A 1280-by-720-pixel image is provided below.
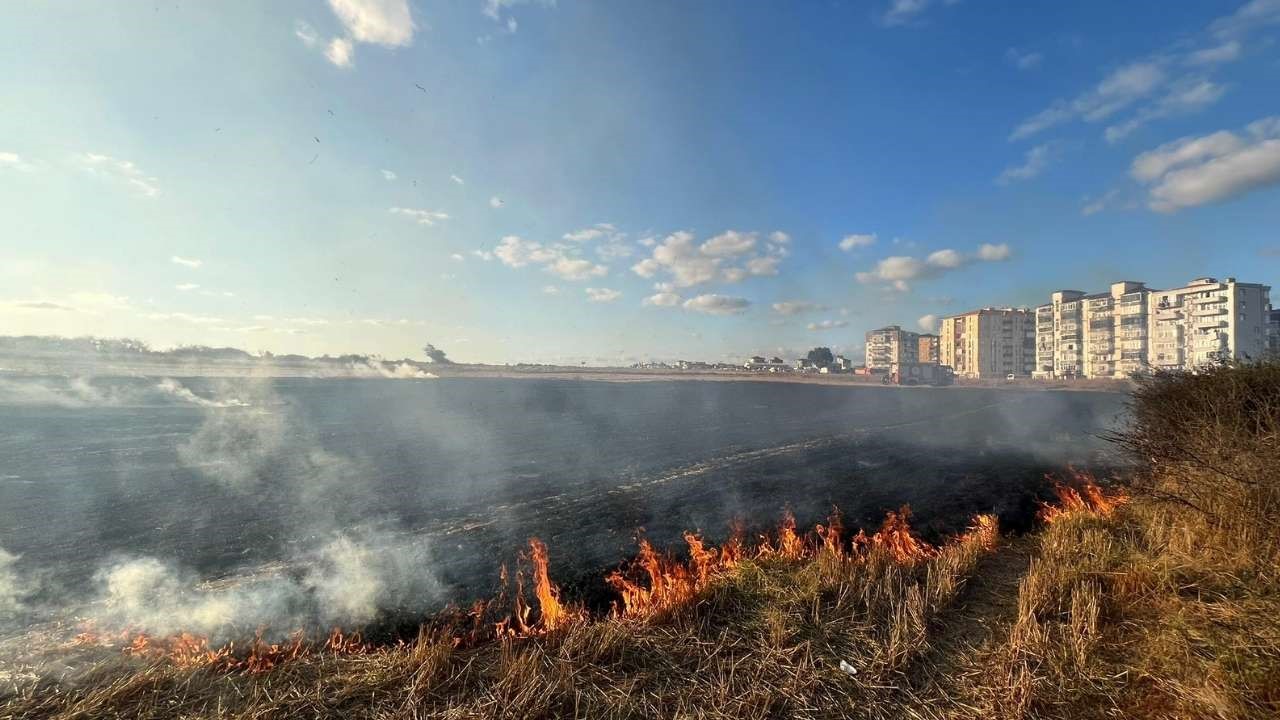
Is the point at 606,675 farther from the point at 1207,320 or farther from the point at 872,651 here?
the point at 1207,320

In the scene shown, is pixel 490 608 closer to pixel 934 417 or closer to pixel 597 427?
pixel 597 427

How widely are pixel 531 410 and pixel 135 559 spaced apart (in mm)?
41251

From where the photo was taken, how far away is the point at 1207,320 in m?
66.4

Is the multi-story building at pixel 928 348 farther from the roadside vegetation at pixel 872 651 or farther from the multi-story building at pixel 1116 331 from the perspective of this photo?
the roadside vegetation at pixel 872 651

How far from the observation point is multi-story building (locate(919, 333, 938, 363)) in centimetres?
12200

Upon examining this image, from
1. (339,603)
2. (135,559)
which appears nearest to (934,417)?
(339,603)

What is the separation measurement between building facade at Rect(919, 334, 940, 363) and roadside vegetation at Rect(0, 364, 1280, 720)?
133 meters

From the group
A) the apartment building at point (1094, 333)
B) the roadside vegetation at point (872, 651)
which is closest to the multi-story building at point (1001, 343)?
the apartment building at point (1094, 333)

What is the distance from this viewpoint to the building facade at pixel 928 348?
400 ft

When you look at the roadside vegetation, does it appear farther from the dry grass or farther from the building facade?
the building facade

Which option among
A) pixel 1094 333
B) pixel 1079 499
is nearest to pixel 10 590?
pixel 1079 499

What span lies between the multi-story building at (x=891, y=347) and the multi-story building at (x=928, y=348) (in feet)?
4.01

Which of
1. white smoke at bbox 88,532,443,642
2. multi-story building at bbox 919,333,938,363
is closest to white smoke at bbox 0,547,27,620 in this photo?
white smoke at bbox 88,532,443,642

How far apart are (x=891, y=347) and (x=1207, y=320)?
196 feet
